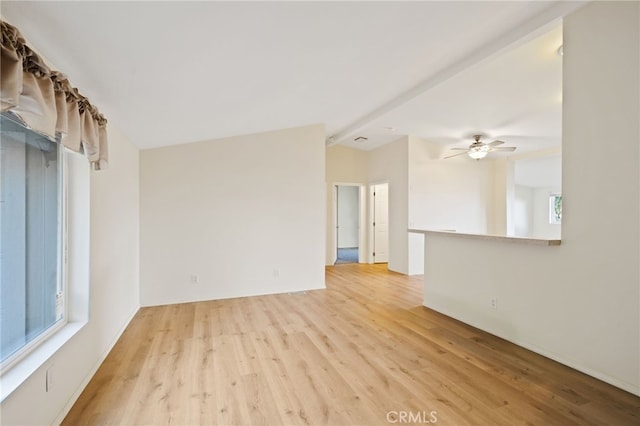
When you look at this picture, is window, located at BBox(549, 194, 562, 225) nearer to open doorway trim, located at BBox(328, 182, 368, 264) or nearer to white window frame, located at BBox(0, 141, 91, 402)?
open doorway trim, located at BBox(328, 182, 368, 264)

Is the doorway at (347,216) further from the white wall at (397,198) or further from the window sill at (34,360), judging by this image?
the window sill at (34,360)

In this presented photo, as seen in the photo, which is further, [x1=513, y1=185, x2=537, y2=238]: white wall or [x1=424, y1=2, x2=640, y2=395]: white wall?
[x1=513, y1=185, x2=537, y2=238]: white wall

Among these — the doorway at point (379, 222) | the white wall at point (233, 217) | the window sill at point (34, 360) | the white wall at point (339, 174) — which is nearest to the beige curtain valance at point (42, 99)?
the window sill at point (34, 360)

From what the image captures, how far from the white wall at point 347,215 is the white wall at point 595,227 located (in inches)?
323

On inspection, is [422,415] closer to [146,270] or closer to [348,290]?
[348,290]

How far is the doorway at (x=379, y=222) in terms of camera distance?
759 cm

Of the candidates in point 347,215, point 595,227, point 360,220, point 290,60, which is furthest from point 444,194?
point 290,60

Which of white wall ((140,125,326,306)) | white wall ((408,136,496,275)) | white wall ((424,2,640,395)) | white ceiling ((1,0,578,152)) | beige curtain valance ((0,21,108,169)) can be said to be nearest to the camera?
beige curtain valance ((0,21,108,169))

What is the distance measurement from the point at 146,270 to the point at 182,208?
3.27 ft

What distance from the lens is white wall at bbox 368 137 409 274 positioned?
6188mm

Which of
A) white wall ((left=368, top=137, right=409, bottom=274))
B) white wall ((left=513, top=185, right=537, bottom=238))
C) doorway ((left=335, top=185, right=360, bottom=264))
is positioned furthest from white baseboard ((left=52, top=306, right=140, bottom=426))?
white wall ((left=513, top=185, right=537, bottom=238))

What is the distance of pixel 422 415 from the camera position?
1871 millimetres

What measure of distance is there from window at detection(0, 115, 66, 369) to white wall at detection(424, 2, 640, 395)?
3.79 m

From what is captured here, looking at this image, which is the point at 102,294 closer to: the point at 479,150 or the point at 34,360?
the point at 34,360
